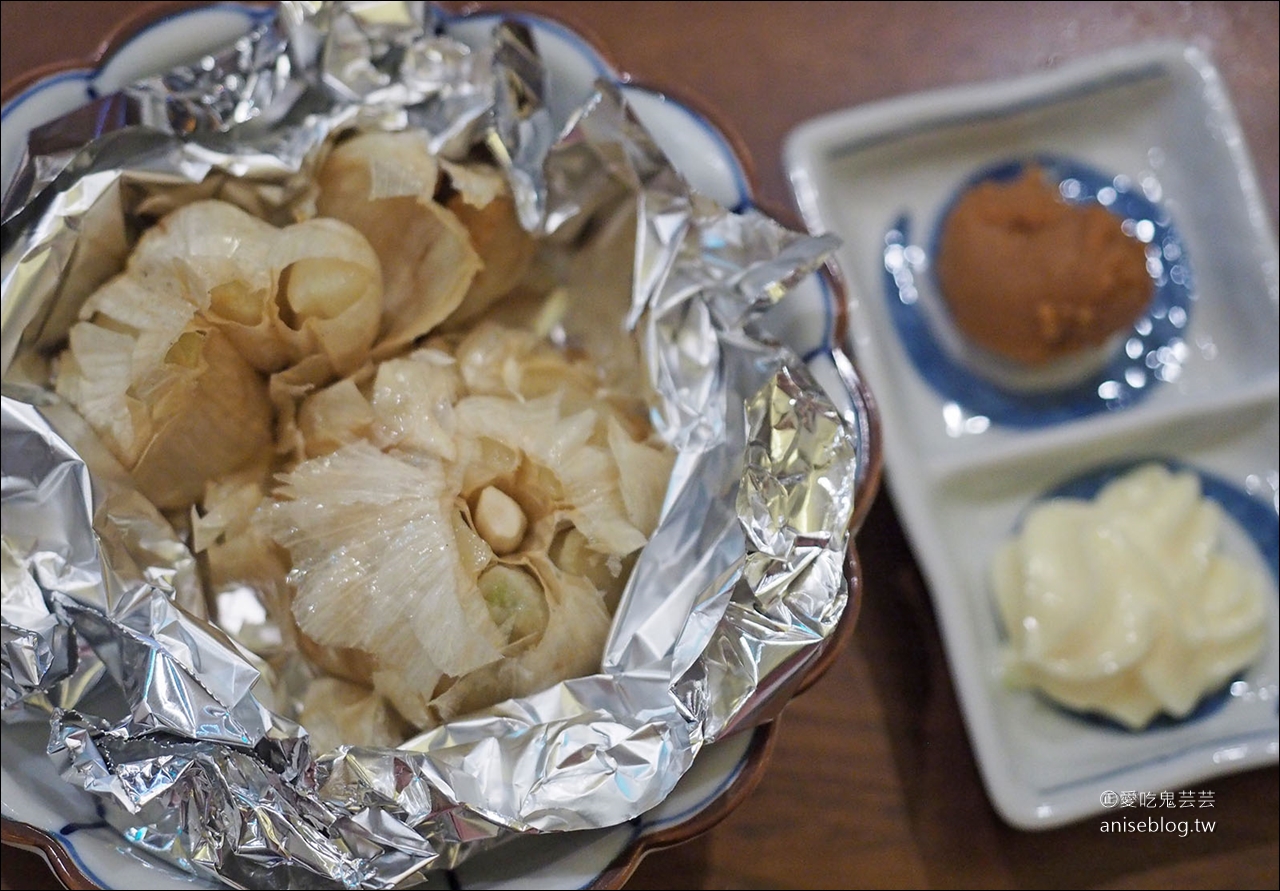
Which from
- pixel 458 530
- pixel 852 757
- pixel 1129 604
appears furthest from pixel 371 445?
pixel 1129 604

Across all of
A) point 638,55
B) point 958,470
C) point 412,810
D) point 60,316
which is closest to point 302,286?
point 60,316

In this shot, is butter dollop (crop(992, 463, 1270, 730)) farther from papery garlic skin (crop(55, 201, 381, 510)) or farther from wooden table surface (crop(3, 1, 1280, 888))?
papery garlic skin (crop(55, 201, 381, 510))

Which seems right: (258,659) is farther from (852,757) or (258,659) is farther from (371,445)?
(852,757)

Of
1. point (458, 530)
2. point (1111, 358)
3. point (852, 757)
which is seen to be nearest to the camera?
point (458, 530)

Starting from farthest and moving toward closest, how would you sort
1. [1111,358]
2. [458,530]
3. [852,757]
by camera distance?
[1111,358] → [852,757] → [458,530]

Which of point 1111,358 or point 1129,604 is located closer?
point 1129,604

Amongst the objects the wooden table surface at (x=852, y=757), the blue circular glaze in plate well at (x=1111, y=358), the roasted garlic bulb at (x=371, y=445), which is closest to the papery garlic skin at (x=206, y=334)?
the roasted garlic bulb at (x=371, y=445)

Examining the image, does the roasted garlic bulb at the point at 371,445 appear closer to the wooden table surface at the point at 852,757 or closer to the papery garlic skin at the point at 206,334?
the papery garlic skin at the point at 206,334
